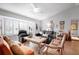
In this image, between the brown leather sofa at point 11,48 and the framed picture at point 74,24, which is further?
the framed picture at point 74,24

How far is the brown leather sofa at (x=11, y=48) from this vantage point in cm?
204

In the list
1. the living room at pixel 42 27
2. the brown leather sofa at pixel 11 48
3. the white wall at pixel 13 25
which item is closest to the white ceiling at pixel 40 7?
the living room at pixel 42 27

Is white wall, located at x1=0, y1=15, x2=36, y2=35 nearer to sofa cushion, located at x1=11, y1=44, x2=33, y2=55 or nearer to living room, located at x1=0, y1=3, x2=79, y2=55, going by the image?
living room, located at x1=0, y1=3, x2=79, y2=55

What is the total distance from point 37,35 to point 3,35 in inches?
29.3

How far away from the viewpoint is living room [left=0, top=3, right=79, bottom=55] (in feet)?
7.78

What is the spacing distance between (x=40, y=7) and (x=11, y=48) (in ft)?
3.53

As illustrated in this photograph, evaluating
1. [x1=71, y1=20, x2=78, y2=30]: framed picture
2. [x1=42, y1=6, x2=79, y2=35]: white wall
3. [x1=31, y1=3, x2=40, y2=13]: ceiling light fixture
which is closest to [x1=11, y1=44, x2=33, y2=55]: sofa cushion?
[x1=42, y1=6, x2=79, y2=35]: white wall

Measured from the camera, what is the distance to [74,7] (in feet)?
7.81

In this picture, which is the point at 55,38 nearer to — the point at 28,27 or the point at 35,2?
the point at 28,27

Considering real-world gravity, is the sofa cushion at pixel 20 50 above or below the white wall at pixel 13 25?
below

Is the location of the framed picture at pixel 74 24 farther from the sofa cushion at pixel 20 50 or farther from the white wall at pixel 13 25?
the sofa cushion at pixel 20 50

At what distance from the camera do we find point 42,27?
8.32ft

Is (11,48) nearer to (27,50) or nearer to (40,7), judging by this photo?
(27,50)

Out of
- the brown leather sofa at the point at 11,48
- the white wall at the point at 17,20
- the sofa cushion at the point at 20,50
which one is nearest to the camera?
the brown leather sofa at the point at 11,48
